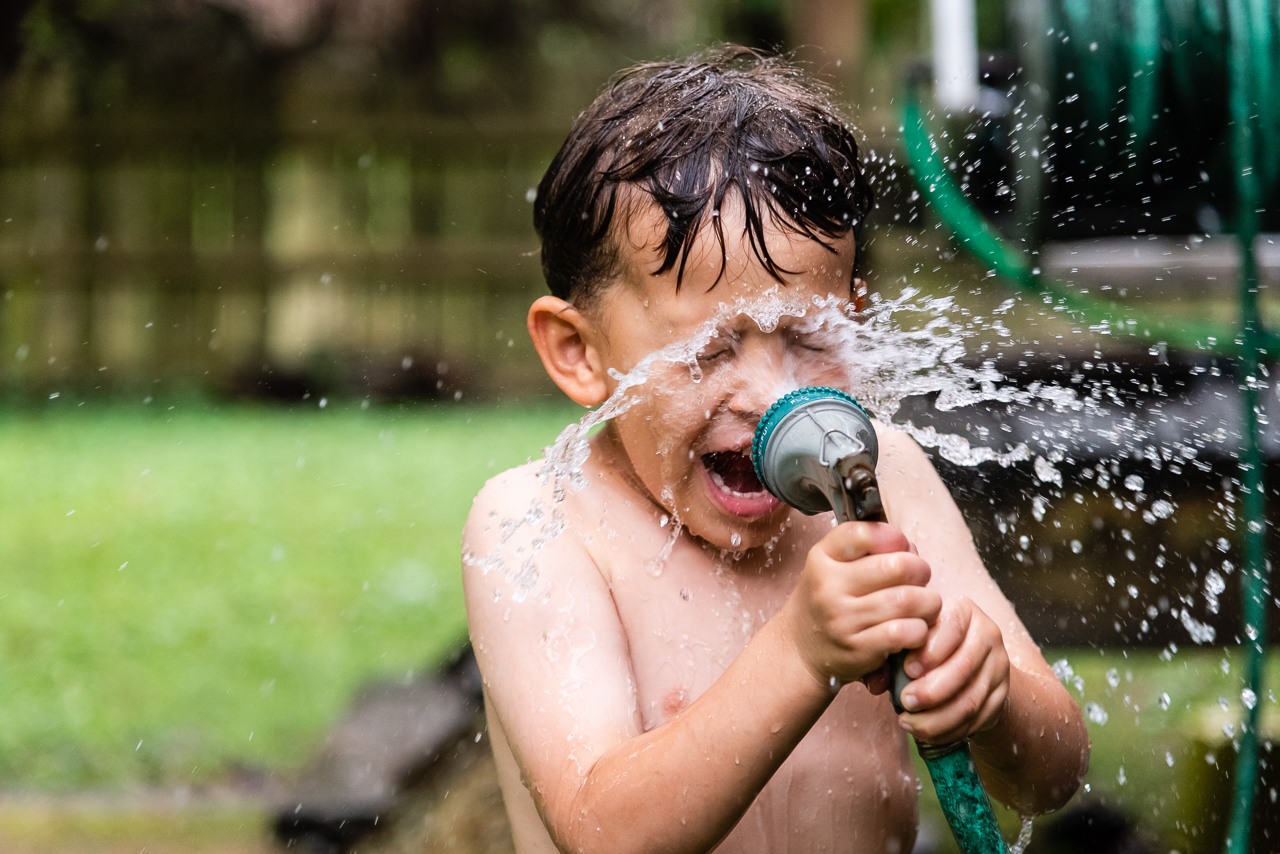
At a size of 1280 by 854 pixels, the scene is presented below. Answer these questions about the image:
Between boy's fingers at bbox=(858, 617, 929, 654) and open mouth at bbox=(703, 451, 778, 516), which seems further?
open mouth at bbox=(703, 451, 778, 516)

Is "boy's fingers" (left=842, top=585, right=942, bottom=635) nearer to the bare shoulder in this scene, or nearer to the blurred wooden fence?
the bare shoulder

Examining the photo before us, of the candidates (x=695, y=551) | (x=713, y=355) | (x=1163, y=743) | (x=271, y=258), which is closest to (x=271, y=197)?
(x=271, y=258)

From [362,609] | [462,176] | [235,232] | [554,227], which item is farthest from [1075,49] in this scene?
[235,232]

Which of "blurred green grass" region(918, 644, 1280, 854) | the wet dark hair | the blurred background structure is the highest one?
the wet dark hair

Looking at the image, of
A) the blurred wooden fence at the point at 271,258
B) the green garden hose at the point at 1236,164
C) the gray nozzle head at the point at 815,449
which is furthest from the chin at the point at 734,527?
the blurred wooden fence at the point at 271,258

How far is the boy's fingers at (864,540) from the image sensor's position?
104 cm

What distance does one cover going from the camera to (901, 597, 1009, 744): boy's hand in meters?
1.06

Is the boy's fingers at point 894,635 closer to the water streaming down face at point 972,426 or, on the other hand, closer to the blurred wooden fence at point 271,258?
the water streaming down face at point 972,426

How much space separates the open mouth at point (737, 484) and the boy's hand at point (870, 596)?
1.00 feet

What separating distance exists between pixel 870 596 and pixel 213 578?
3.47 m

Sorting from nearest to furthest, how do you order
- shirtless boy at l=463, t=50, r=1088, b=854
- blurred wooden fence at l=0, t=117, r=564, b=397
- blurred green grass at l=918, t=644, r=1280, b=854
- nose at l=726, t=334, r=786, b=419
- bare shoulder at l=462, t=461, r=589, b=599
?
shirtless boy at l=463, t=50, r=1088, b=854
nose at l=726, t=334, r=786, b=419
bare shoulder at l=462, t=461, r=589, b=599
blurred green grass at l=918, t=644, r=1280, b=854
blurred wooden fence at l=0, t=117, r=564, b=397

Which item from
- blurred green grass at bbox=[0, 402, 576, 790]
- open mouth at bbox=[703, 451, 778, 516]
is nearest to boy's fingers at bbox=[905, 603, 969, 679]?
open mouth at bbox=[703, 451, 778, 516]

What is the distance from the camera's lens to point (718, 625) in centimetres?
149

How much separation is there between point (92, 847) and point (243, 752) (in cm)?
47
